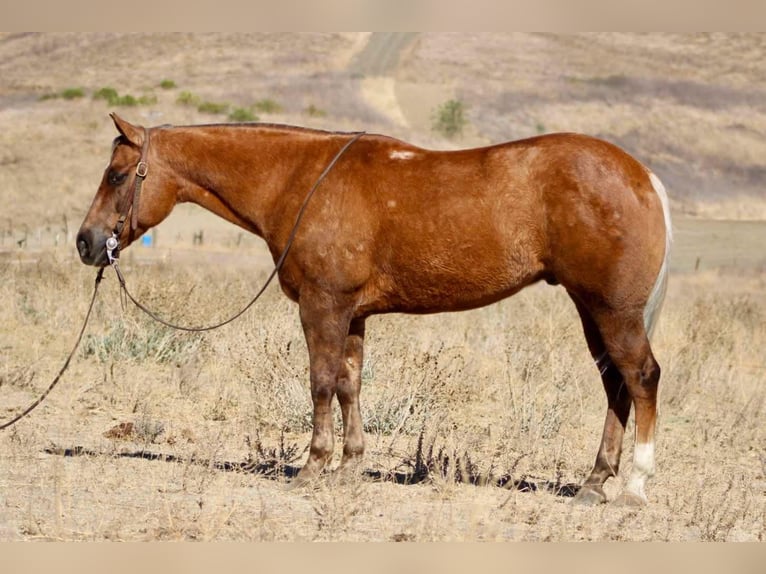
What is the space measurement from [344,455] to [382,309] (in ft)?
3.28

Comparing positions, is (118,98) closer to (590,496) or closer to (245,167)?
(245,167)

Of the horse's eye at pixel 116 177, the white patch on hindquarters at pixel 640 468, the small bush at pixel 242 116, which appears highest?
the small bush at pixel 242 116

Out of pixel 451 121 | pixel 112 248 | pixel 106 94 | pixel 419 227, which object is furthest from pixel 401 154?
pixel 106 94

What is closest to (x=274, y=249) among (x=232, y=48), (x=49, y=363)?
(x=49, y=363)

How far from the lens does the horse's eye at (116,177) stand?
24.3ft

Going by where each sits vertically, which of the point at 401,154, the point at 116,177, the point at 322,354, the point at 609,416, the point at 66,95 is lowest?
the point at 609,416

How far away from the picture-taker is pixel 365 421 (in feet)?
30.3

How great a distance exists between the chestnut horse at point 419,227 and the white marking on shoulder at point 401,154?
0.04 ft

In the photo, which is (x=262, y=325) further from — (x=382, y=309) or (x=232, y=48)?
(x=232, y=48)

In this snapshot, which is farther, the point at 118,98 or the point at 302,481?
the point at 118,98

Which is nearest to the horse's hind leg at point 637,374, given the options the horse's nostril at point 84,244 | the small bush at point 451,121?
the horse's nostril at point 84,244

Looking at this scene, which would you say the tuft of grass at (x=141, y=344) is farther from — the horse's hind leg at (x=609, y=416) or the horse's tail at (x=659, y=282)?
the horse's tail at (x=659, y=282)

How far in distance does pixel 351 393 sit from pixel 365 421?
1.84 m

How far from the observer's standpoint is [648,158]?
35.2 metres
